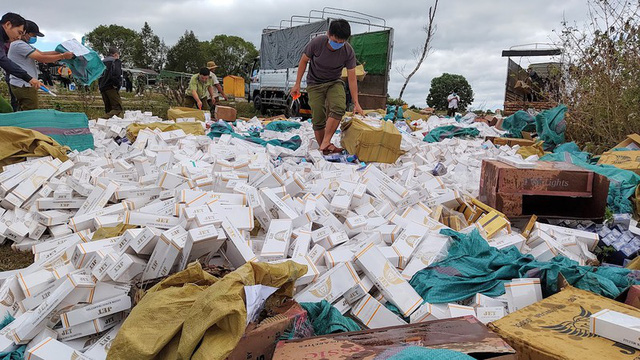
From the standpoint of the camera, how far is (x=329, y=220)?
3084mm

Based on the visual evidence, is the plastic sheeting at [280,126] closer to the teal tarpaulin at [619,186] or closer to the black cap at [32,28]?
the black cap at [32,28]

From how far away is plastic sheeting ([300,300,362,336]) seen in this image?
1938 millimetres

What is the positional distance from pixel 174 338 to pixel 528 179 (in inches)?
114

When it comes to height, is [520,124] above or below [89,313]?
above

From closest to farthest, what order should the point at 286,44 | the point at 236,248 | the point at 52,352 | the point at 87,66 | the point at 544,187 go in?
the point at 52,352 → the point at 236,248 → the point at 544,187 → the point at 87,66 → the point at 286,44

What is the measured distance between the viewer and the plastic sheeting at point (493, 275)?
2266mm

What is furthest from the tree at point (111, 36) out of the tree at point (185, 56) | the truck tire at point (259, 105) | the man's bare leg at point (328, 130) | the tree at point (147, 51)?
the man's bare leg at point (328, 130)

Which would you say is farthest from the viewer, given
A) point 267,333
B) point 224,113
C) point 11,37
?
point 224,113

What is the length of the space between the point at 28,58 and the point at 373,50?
883 cm

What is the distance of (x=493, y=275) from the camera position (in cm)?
243

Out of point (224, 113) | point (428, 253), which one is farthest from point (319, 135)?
point (224, 113)

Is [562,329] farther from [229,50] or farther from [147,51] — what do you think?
[229,50]

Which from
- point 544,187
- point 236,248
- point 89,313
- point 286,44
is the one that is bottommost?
point 89,313

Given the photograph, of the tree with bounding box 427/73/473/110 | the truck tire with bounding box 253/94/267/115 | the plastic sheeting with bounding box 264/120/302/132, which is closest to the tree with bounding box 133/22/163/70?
the tree with bounding box 427/73/473/110
